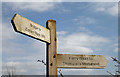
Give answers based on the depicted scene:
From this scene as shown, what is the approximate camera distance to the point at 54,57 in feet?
11.7

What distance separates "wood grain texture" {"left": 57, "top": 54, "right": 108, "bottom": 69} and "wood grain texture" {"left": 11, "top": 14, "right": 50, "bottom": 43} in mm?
464

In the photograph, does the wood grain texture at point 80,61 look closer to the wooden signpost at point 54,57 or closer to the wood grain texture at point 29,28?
the wooden signpost at point 54,57

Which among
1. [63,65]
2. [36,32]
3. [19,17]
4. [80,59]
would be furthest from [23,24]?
[80,59]

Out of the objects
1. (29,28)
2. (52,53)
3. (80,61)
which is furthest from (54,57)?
(29,28)

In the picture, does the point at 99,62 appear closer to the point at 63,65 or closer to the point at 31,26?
the point at 63,65

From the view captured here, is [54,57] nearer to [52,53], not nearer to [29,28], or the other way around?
[52,53]

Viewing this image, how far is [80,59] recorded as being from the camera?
3.75 meters

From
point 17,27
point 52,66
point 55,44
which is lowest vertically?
point 52,66

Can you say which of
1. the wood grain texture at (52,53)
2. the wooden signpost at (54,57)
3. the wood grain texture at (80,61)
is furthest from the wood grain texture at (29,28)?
the wood grain texture at (80,61)

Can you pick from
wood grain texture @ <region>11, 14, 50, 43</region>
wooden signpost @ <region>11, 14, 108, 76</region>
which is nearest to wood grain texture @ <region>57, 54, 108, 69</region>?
wooden signpost @ <region>11, 14, 108, 76</region>

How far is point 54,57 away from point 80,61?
53cm

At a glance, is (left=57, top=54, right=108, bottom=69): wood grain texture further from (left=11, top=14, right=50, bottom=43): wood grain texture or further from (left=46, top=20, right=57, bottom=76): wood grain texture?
(left=11, top=14, right=50, bottom=43): wood grain texture

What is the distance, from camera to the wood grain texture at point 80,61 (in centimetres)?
363

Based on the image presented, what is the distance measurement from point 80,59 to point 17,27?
58.3 inches
